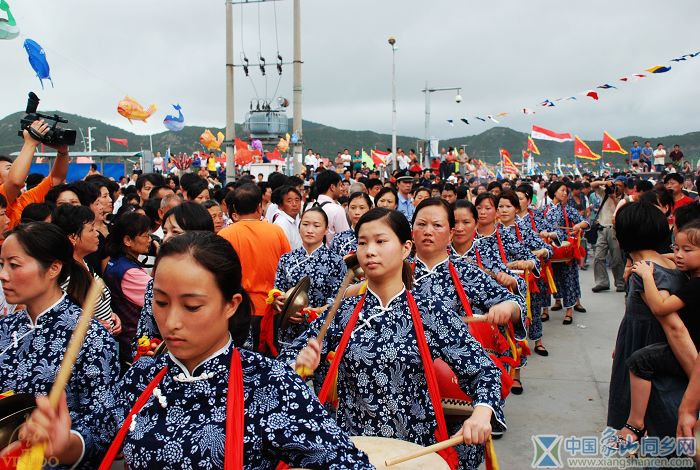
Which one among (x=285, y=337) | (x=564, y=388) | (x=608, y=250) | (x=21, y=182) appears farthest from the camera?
(x=608, y=250)

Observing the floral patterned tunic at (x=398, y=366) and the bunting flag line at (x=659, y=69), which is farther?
the bunting flag line at (x=659, y=69)

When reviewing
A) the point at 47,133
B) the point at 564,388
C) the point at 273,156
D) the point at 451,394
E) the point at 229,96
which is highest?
the point at 229,96

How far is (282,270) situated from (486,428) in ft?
8.94

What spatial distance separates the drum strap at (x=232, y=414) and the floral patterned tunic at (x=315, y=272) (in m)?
2.80

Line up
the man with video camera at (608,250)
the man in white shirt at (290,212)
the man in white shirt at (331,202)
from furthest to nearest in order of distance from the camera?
the man with video camera at (608,250) → the man in white shirt at (331,202) → the man in white shirt at (290,212)

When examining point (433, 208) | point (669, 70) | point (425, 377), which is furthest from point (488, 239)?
point (669, 70)

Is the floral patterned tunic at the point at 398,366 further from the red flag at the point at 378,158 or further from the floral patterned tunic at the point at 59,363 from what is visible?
the red flag at the point at 378,158

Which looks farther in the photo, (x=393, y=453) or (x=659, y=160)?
(x=659, y=160)

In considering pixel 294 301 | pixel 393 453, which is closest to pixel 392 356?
pixel 393 453

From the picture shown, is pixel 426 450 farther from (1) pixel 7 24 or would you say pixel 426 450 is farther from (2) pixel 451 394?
(1) pixel 7 24

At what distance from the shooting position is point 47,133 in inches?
199

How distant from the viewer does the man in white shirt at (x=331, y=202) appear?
7.00 metres

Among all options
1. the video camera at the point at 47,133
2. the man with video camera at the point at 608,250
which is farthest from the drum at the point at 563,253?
the video camera at the point at 47,133

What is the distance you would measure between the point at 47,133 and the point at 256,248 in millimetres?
2080
